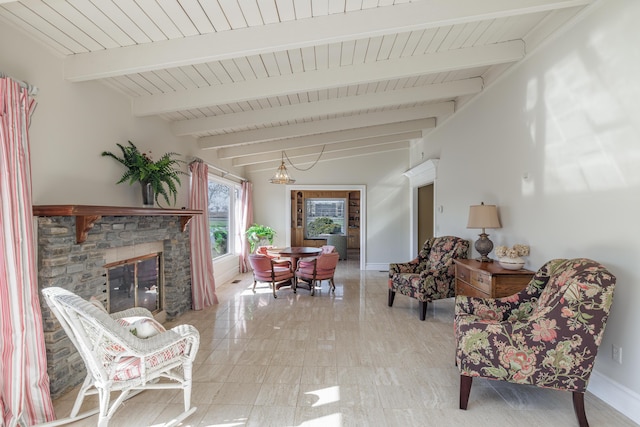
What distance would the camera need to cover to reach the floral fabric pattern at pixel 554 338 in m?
2.03

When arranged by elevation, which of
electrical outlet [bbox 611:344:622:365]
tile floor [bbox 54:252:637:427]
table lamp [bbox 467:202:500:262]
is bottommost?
tile floor [bbox 54:252:637:427]

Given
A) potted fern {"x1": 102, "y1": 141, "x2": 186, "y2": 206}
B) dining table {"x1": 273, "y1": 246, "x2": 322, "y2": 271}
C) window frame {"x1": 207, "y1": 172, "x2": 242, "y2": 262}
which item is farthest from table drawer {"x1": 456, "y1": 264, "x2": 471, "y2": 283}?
window frame {"x1": 207, "y1": 172, "x2": 242, "y2": 262}

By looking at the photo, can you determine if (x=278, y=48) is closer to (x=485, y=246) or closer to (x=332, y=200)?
(x=485, y=246)

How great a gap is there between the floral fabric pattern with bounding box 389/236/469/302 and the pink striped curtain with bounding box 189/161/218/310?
2.66m

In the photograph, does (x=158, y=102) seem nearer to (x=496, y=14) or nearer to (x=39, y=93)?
(x=39, y=93)

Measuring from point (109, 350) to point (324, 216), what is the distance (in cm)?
927

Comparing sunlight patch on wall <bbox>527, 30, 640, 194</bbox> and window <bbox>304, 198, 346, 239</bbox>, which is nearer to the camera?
sunlight patch on wall <bbox>527, 30, 640, 194</bbox>

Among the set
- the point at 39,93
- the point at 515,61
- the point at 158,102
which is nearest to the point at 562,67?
the point at 515,61

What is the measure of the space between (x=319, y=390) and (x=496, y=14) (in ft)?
9.89

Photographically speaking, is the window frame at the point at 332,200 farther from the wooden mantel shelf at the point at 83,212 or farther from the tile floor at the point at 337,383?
the wooden mantel shelf at the point at 83,212

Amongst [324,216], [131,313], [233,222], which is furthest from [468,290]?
[324,216]

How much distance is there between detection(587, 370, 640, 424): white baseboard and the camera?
215 centimetres

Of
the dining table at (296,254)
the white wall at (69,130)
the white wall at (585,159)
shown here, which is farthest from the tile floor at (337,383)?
the white wall at (69,130)

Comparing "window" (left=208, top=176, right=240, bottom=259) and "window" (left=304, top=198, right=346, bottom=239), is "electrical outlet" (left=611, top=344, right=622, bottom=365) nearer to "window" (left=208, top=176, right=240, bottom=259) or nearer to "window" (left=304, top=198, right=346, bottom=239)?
"window" (left=208, top=176, right=240, bottom=259)
